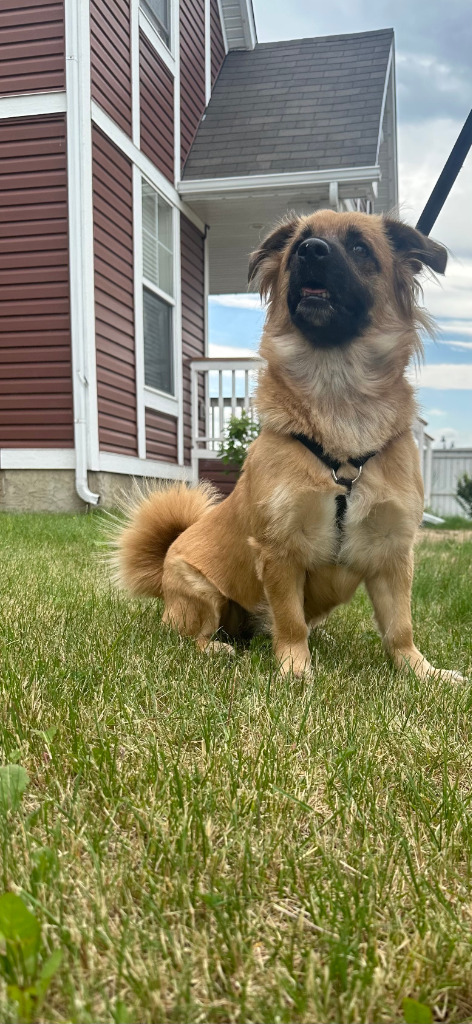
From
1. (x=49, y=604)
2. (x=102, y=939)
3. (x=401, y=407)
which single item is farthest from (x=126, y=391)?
(x=102, y=939)

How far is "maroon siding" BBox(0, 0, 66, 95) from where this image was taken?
6523mm

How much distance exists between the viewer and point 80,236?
6574 mm

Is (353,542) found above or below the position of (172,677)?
above

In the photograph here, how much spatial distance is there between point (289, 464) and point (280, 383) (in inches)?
14.1

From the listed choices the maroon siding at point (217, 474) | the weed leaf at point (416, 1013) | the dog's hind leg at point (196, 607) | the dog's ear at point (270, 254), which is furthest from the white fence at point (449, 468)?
Result: the weed leaf at point (416, 1013)

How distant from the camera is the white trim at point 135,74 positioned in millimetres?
7516

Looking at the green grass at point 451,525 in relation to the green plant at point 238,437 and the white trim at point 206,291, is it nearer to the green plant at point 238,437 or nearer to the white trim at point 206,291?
the green plant at point 238,437

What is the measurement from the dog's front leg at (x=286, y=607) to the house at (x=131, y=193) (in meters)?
4.74

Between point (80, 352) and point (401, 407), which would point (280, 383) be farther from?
point (80, 352)

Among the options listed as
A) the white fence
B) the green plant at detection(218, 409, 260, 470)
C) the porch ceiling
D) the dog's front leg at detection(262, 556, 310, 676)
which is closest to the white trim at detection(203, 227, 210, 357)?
the porch ceiling

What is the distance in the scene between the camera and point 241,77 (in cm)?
1069

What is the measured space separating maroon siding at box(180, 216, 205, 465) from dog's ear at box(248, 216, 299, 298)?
672 cm

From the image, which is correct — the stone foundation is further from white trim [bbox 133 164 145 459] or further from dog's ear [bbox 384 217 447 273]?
dog's ear [bbox 384 217 447 273]

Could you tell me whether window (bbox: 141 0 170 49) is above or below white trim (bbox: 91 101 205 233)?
above
